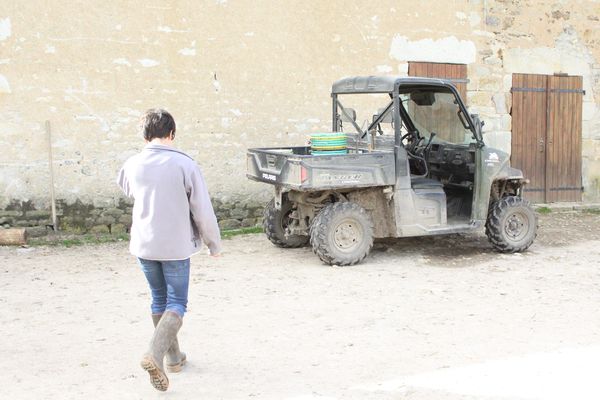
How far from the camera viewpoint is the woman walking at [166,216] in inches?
158

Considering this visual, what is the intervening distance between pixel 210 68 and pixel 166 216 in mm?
5578

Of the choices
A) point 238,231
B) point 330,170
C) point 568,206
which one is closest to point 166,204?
point 330,170

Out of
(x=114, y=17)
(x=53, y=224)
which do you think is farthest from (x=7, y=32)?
(x=53, y=224)

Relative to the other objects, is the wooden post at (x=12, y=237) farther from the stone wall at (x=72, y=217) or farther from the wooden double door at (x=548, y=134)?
the wooden double door at (x=548, y=134)

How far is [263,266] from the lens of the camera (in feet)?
24.1

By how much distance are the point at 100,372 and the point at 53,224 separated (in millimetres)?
4734

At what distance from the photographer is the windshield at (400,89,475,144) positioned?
303 inches

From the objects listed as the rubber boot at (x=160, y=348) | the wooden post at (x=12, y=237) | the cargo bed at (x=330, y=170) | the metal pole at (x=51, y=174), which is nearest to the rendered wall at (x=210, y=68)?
the metal pole at (x=51, y=174)

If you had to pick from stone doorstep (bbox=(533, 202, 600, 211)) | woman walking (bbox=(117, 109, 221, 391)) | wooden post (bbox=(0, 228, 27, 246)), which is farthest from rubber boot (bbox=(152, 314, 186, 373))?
stone doorstep (bbox=(533, 202, 600, 211))

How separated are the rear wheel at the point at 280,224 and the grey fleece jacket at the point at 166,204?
389cm

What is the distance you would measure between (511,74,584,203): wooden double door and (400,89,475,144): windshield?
3778 millimetres

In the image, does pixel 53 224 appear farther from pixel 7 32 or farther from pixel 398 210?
pixel 398 210

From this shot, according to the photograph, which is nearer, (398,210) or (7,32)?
(398,210)

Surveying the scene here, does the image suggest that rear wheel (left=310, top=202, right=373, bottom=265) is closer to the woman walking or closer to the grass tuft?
the grass tuft
